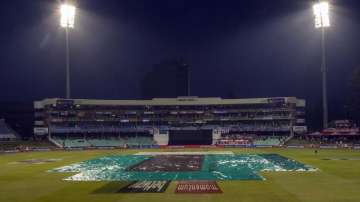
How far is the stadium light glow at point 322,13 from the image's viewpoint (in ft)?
308

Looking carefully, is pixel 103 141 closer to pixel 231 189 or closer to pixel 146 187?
pixel 146 187

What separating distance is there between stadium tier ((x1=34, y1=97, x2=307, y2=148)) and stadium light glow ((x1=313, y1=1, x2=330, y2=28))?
36993mm

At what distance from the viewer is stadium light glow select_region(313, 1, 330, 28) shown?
93.8 m

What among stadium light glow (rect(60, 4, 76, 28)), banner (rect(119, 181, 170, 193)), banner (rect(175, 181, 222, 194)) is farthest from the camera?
stadium light glow (rect(60, 4, 76, 28))

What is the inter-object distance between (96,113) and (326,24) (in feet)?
246

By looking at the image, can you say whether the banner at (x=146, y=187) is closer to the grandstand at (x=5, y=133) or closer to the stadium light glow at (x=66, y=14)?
the stadium light glow at (x=66, y=14)

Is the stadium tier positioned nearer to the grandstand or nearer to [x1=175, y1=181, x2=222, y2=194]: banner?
the grandstand

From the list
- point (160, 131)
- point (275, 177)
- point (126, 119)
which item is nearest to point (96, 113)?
point (126, 119)

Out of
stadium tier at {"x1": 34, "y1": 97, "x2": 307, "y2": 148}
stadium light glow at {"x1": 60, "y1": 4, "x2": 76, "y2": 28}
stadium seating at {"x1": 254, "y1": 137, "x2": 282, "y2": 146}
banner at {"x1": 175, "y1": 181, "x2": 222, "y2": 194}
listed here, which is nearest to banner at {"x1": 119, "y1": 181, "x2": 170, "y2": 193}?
banner at {"x1": 175, "y1": 181, "x2": 222, "y2": 194}

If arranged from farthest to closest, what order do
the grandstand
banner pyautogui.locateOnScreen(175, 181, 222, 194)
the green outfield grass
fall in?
the grandstand < banner pyautogui.locateOnScreen(175, 181, 222, 194) < the green outfield grass

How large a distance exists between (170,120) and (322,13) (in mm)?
60183

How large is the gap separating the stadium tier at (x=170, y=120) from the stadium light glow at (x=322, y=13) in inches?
1456

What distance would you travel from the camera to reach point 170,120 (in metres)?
136

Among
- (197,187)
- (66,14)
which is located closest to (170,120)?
(66,14)
